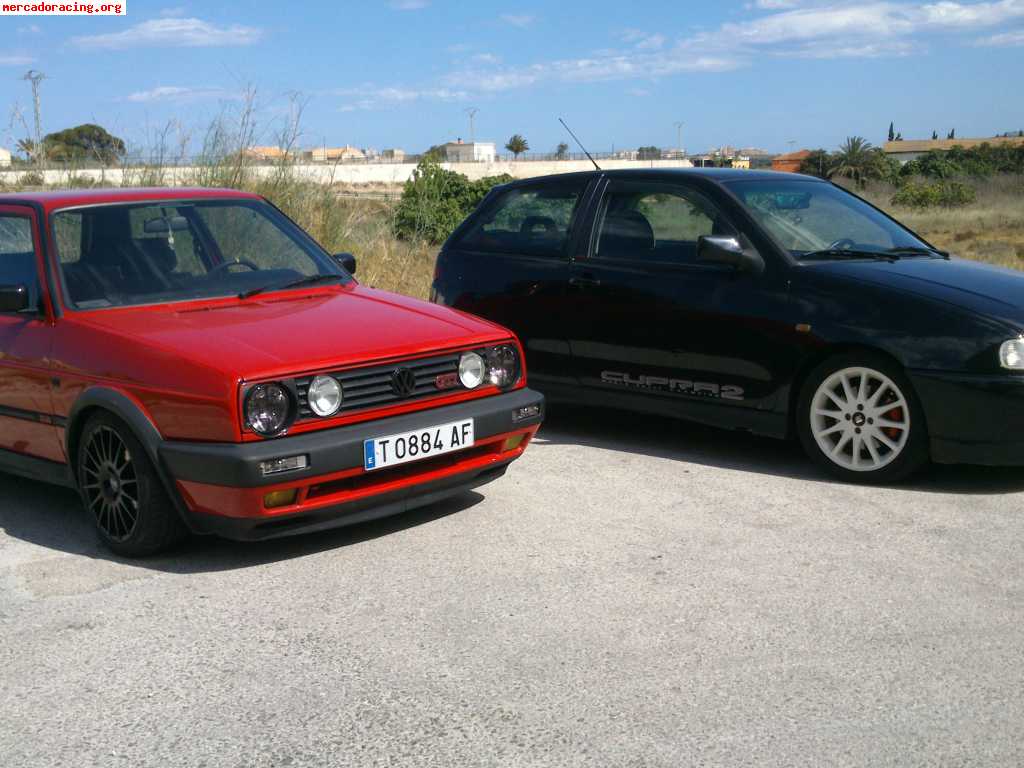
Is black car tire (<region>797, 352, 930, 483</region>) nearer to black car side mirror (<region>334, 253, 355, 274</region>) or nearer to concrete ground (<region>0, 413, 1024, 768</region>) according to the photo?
concrete ground (<region>0, 413, 1024, 768</region>)

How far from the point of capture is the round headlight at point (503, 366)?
18.0 feet

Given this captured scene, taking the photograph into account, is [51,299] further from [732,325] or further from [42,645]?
[732,325]

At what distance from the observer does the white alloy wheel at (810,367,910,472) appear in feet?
19.3

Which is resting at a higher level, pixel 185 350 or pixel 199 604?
pixel 185 350

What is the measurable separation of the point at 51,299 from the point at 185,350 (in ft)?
3.31

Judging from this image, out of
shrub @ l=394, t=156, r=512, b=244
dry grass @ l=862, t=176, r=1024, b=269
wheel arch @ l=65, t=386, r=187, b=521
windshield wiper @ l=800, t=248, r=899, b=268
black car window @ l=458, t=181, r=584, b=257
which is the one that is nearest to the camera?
wheel arch @ l=65, t=386, r=187, b=521

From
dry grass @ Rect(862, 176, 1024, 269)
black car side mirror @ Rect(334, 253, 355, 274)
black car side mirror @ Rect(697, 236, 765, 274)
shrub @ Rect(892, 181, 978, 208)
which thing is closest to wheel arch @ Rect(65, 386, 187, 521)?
black car side mirror @ Rect(334, 253, 355, 274)

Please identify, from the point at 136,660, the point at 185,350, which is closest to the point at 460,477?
the point at 185,350

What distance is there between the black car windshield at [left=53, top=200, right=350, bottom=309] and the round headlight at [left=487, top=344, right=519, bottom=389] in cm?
109

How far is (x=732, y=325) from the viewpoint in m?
6.45

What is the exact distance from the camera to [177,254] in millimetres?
5793

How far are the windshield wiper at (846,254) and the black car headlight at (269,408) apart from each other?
121 inches

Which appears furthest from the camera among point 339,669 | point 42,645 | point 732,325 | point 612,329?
point 612,329

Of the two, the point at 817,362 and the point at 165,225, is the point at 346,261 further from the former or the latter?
the point at 817,362
